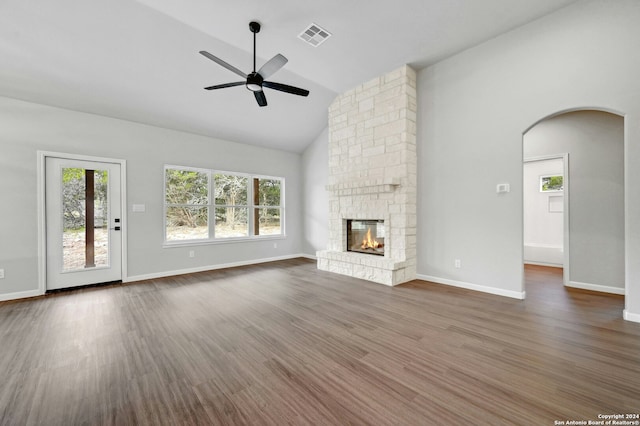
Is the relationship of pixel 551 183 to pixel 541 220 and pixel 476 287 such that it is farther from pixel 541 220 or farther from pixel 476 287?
pixel 476 287

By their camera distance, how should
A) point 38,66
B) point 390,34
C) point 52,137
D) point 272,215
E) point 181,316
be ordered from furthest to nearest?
point 272,215 → point 52,137 → point 390,34 → point 38,66 → point 181,316

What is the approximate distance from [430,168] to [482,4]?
2.16 meters

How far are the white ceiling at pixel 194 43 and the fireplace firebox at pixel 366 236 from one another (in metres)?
2.70

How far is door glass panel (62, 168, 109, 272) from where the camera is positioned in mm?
4066

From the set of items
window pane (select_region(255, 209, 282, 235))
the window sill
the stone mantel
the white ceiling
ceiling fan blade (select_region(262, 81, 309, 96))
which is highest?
the white ceiling

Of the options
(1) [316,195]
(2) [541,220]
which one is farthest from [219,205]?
(2) [541,220]

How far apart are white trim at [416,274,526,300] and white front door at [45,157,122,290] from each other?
539cm

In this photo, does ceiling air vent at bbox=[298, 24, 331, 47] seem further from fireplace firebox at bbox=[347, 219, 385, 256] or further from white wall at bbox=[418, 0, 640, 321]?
fireplace firebox at bbox=[347, 219, 385, 256]

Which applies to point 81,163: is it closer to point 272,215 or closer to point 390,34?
point 272,215

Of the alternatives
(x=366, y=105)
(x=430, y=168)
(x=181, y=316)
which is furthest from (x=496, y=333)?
(x=366, y=105)

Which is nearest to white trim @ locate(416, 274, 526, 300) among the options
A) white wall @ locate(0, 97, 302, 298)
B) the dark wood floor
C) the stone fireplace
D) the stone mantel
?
the dark wood floor

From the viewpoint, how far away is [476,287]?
382 centimetres

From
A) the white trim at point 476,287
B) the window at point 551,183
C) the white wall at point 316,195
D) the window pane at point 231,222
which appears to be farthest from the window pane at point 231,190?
the window at point 551,183

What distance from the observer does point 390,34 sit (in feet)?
11.6
